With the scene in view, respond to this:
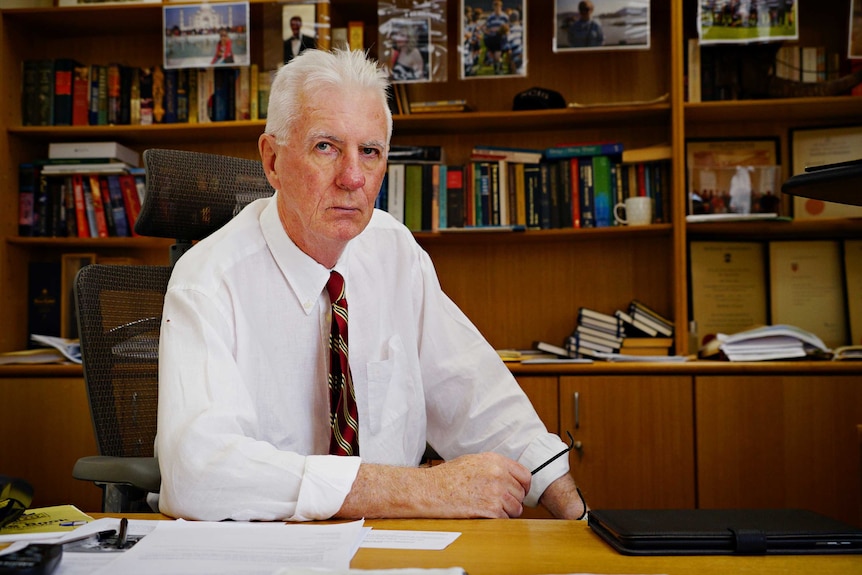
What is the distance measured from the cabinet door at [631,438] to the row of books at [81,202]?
1775 mm

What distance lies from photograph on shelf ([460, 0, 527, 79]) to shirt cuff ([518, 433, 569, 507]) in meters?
1.76

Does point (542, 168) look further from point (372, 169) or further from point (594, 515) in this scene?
point (594, 515)

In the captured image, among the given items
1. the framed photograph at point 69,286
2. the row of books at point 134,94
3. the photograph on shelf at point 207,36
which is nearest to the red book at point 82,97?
the row of books at point 134,94

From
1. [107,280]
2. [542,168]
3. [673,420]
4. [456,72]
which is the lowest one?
[673,420]

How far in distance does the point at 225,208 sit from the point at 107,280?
0.27m

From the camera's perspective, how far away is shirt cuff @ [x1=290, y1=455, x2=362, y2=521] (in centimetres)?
97

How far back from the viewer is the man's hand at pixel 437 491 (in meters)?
1.00

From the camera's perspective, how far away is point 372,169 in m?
1.36

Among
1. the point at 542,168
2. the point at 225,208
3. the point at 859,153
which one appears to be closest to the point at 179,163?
the point at 225,208

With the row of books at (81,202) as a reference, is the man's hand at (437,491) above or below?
below

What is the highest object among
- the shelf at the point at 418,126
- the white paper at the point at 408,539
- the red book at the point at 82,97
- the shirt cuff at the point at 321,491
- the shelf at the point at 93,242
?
the red book at the point at 82,97

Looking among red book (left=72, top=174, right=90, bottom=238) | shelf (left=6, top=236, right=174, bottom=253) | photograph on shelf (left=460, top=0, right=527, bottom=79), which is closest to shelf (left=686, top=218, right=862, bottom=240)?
photograph on shelf (left=460, top=0, right=527, bottom=79)

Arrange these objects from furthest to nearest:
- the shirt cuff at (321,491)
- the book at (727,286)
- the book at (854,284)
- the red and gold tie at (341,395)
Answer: the book at (727,286) → the book at (854,284) → the red and gold tie at (341,395) → the shirt cuff at (321,491)

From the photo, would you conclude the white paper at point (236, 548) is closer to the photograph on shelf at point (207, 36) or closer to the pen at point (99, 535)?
the pen at point (99, 535)
